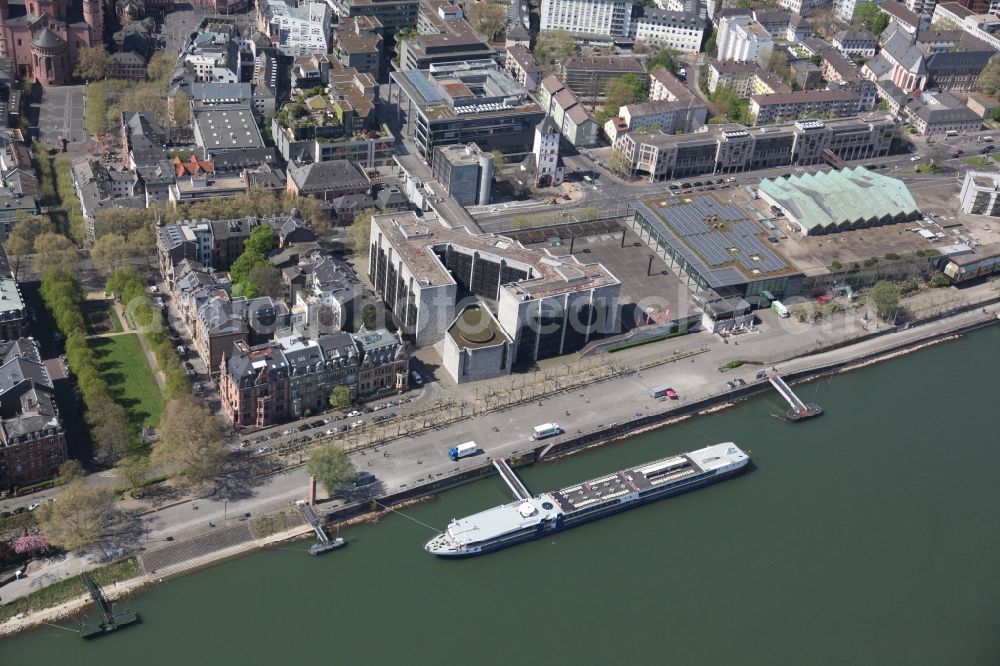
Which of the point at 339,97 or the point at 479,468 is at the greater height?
the point at 339,97

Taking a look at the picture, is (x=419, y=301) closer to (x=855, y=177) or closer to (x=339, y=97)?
(x=339, y=97)

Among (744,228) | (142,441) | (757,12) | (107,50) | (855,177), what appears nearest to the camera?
(142,441)

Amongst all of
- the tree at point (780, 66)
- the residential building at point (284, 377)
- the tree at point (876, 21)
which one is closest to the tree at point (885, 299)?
the residential building at point (284, 377)

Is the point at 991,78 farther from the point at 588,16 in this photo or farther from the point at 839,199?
the point at 588,16

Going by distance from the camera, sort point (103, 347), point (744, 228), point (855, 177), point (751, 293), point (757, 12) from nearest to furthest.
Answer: point (103, 347) → point (751, 293) → point (744, 228) → point (855, 177) → point (757, 12)

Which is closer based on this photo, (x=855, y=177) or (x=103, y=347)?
(x=103, y=347)

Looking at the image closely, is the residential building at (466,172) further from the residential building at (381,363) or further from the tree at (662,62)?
the tree at (662,62)

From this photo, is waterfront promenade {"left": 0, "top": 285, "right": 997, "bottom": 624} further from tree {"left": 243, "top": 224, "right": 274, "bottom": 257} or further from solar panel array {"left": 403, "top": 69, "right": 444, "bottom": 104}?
solar panel array {"left": 403, "top": 69, "right": 444, "bottom": 104}

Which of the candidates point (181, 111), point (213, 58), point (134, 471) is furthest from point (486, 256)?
point (213, 58)

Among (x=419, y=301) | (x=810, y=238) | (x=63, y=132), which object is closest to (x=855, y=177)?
(x=810, y=238)
